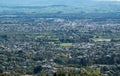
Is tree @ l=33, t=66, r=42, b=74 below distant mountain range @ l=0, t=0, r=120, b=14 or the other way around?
the other way around

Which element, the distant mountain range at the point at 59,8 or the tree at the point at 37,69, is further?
the distant mountain range at the point at 59,8

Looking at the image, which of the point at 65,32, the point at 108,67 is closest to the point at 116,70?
the point at 108,67

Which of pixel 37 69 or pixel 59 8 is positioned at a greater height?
pixel 37 69

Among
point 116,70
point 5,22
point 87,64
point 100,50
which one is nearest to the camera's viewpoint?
point 116,70

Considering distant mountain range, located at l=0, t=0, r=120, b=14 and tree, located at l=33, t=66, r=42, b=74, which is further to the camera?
distant mountain range, located at l=0, t=0, r=120, b=14

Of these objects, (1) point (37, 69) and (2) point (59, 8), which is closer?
(1) point (37, 69)

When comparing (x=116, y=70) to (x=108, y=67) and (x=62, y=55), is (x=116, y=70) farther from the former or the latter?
(x=62, y=55)

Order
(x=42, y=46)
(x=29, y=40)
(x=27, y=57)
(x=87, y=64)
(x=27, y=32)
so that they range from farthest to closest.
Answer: (x=27, y=32)
(x=29, y=40)
(x=42, y=46)
(x=27, y=57)
(x=87, y=64)

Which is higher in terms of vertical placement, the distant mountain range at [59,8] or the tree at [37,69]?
the tree at [37,69]

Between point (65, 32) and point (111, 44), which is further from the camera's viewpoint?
point (65, 32)

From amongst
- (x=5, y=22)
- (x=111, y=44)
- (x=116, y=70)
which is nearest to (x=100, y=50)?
(x=111, y=44)
